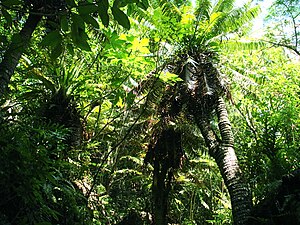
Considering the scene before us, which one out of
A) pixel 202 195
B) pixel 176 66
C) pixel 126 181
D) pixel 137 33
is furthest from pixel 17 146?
pixel 202 195

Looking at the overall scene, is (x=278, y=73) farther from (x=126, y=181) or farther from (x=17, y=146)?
(x=17, y=146)

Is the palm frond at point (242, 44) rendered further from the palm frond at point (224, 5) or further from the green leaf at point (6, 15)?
the green leaf at point (6, 15)

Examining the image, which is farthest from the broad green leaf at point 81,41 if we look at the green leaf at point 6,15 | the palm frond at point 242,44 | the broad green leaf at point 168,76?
the palm frond at point 242,44

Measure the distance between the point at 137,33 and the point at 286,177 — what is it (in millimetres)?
6940

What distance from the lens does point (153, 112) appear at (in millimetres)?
10234

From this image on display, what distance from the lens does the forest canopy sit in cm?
304

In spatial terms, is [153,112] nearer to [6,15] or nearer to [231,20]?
[231,20]

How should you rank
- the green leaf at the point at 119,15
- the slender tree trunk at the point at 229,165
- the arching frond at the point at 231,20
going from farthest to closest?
the arching frond at the point at 231,20
the slender tree trunk at the point at 229,165
the green leaf at the point at 119,15

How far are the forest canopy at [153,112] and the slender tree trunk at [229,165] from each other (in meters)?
0.03

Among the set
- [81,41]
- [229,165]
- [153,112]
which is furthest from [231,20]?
[81,41]

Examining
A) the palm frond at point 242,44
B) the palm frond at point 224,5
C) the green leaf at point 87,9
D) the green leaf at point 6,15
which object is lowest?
the green leaf at point 87,9

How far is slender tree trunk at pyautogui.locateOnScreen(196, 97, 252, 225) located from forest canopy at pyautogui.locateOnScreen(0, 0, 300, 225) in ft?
0.08

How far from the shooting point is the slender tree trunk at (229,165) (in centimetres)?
697

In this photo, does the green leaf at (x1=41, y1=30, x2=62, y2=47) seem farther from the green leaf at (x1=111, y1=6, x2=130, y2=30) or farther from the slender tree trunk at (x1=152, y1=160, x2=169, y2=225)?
the slender tree trunk at (x1=152, y1=160, x2=169, y2=225)
